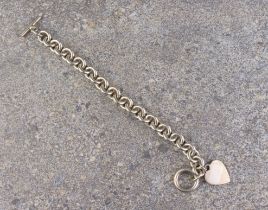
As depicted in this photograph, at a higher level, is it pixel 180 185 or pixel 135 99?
pixel 135 99

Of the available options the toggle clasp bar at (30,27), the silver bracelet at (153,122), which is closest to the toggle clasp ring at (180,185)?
the silver bracelet at (153,122)

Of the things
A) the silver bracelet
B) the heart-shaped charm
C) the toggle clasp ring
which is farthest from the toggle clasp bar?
the heart-shaped charm

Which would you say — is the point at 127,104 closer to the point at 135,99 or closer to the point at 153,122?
the point at 135,99

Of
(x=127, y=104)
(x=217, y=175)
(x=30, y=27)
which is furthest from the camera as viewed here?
(x=30, y=27)

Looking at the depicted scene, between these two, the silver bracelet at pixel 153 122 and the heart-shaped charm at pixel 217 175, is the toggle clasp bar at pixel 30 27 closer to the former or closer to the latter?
the silver bracelet at pixel 153 122

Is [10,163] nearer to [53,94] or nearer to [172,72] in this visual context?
[53,94]

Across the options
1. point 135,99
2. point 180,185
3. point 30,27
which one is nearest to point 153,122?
point 135,99
